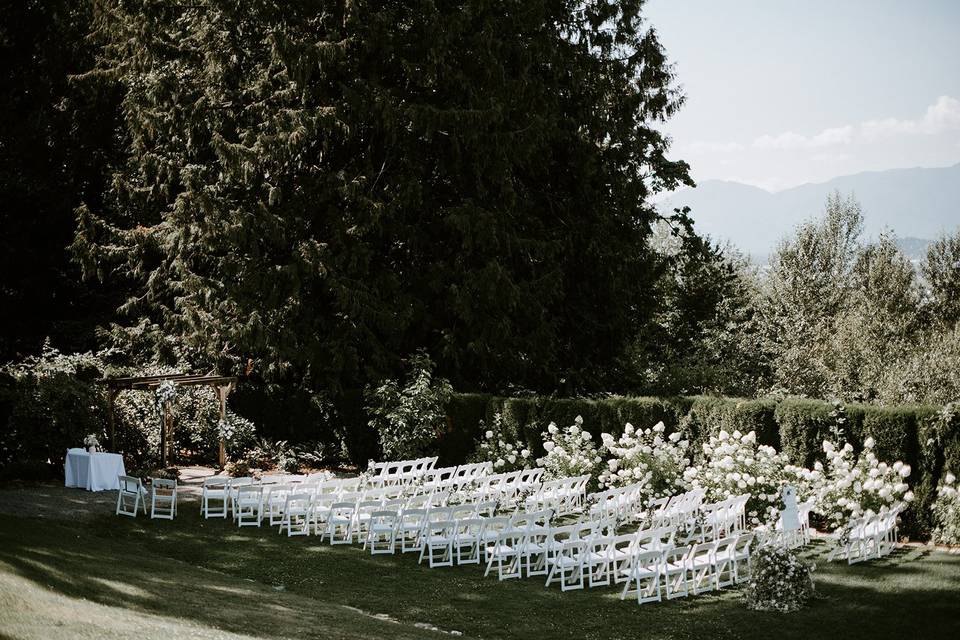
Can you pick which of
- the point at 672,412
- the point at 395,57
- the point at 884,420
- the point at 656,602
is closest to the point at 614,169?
the point at 395,57

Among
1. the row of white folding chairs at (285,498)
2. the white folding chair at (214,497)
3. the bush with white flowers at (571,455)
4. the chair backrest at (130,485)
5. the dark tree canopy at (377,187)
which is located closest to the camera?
the row of white folding chairs at (285,498)

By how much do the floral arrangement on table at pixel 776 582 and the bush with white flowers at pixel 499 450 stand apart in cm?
887

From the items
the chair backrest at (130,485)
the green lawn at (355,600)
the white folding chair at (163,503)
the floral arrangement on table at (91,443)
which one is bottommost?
the green lawn at (355,600)

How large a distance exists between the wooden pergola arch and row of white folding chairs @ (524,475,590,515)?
9.37 m

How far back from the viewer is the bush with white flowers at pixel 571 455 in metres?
17.2

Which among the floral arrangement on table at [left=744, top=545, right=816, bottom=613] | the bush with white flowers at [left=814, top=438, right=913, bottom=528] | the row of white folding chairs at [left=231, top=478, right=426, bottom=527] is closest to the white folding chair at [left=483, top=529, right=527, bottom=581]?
the row of white folding chairs at [left=231, top=478, right=426, bottom=527]

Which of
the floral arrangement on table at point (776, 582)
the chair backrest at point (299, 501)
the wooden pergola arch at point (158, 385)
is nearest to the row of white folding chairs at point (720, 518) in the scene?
the floral arrangement on table at point (776, 582)

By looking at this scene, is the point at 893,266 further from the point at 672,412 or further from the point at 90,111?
the point at 90,111

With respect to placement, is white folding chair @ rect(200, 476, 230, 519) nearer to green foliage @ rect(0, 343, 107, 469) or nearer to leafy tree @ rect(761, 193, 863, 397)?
green foliage @ rect(0, 343, 107, 469)

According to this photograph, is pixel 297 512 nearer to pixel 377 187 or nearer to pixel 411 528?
pixel 411 528

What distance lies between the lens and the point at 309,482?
16.3 metres

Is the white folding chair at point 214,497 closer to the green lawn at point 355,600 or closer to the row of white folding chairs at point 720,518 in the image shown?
the green lawn at point 355,600

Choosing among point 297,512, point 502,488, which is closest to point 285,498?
point 297,512

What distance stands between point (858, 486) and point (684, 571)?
4353 millimetres
